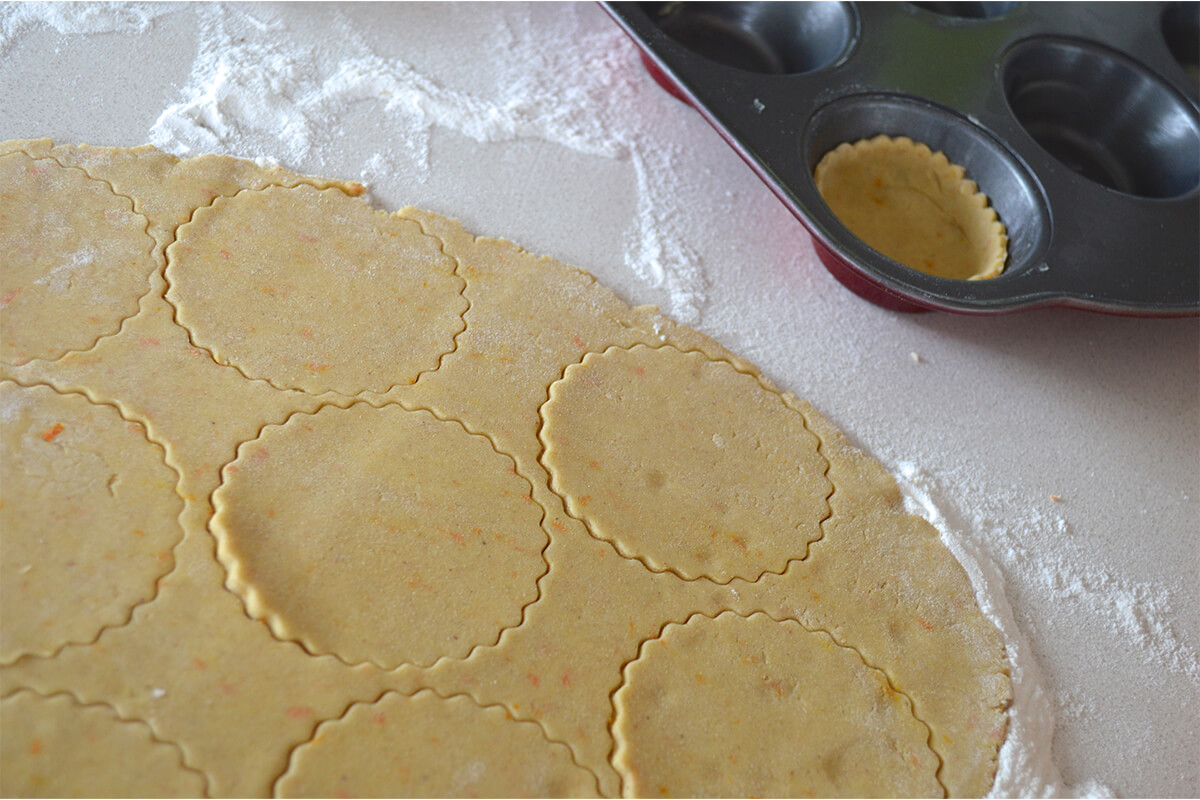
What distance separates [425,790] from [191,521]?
1.51 ft

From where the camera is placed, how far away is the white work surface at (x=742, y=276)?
1509mm

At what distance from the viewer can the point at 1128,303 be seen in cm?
170

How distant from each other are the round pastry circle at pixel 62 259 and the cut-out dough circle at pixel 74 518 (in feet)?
0.34

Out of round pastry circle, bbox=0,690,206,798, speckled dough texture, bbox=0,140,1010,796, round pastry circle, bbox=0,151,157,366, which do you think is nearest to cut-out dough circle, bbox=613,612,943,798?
speckled dough texture, bbox=0,140,1010,796

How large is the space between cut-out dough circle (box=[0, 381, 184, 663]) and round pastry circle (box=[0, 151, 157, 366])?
103 millimetres

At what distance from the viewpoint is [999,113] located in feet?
6.14

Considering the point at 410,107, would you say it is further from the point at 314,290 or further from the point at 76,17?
the point at 76,17

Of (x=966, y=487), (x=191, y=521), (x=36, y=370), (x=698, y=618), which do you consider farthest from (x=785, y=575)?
(x=36, y=370)

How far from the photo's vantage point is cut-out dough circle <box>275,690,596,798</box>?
3.52ft

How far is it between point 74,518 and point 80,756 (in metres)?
0.31

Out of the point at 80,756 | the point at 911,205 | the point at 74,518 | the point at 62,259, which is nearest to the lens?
the point at 80,756

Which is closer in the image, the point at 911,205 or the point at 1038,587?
the point at 1038,587

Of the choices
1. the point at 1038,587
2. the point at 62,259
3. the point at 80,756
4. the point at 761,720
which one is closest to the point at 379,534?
the point at 80,756

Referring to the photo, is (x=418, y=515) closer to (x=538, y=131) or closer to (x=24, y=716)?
(x=24, y=716)
